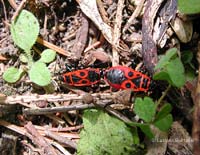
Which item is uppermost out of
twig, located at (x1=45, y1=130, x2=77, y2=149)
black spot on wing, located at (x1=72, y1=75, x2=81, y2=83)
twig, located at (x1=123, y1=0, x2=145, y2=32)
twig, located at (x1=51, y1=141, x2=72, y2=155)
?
twig, located at (x1=123, y1=0, x2=145, y2=32)

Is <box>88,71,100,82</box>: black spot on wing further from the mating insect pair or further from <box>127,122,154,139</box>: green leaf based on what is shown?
<box>127,122,154,139</box>: green leaf

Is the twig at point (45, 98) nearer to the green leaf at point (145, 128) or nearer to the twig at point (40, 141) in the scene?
the twig at point (40, 141)

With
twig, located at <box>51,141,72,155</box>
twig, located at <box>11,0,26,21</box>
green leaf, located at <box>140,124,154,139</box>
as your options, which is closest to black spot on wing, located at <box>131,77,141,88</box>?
green leaf, located at <box>140,124,154,139</box>

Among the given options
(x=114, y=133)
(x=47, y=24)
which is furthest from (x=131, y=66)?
(x=47, y=24)

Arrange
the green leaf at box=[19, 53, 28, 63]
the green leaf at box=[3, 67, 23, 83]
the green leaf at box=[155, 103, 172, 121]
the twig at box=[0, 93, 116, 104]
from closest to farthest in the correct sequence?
the green leaf at box=[155, 103, 172, 121]
the twig at box=[0, 93, 116, 104]
the green leaf at box=[3, 67, 23, 83]
the green leaf at box=[19, 53, 28, 63]

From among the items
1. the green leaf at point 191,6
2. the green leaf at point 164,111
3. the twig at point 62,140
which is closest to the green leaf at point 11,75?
the twig at point 62,140
